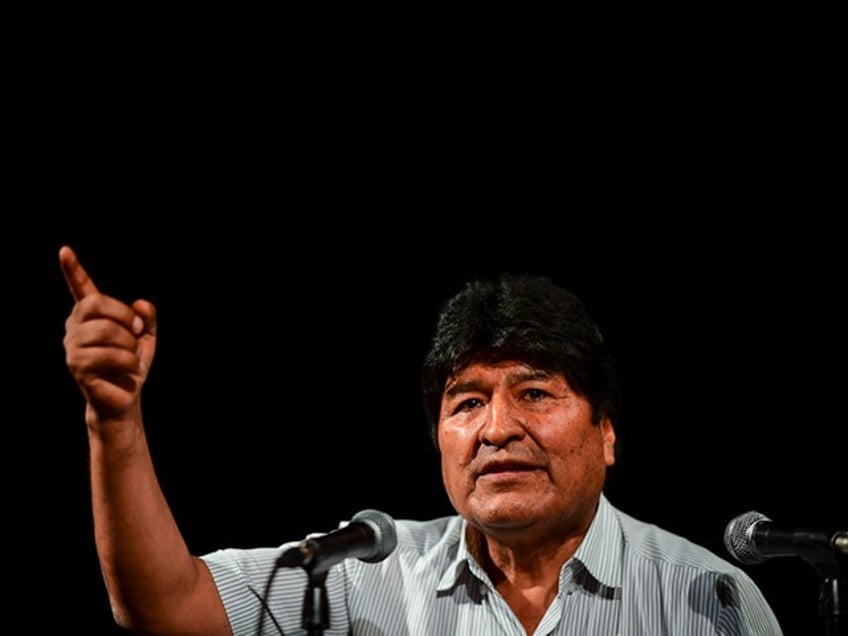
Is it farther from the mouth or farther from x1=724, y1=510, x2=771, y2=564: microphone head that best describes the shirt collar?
x1=724, y1=510, x2=771, y2=564: microphone head

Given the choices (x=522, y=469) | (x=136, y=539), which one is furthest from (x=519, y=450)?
(x=136, y=539)

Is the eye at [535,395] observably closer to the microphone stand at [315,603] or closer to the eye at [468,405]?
the eye at [468,405]

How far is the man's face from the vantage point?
2777 millimetres

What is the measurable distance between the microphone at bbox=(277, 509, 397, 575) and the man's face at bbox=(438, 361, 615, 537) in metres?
0.52

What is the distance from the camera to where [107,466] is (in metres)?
2.21

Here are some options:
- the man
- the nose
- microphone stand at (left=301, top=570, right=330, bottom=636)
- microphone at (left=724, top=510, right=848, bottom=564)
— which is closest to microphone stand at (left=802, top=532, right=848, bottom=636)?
microphone at (left=724, top=510, right=848, bottom=564)

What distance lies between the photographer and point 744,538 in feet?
7.39

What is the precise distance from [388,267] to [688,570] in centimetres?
192

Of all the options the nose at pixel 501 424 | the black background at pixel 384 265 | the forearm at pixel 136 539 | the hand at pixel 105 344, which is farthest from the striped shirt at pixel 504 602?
the black background at pixel 384 265

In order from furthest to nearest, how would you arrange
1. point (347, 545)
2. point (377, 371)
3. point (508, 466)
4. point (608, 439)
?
1. point (377, 371)
2. point (608, 439)
3. point (508, 466)
4. point (347, 545)

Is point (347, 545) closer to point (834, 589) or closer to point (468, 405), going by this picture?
point (468, 405)

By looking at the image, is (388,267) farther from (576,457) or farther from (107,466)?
(107,466)

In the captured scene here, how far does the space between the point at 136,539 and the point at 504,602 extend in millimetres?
1149

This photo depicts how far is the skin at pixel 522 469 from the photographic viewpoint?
2.78 metres
